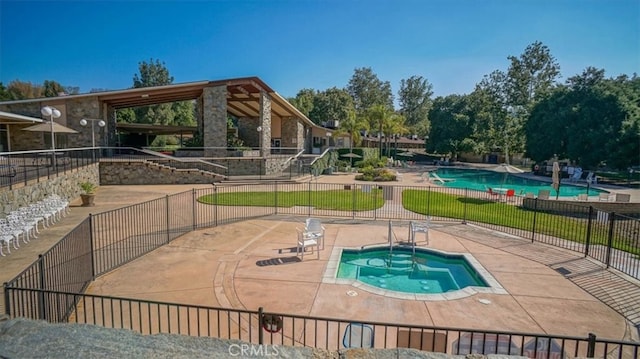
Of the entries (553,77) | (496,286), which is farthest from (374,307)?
(553,77)

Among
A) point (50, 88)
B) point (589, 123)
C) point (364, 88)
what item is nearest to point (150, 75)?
point (50, 88)

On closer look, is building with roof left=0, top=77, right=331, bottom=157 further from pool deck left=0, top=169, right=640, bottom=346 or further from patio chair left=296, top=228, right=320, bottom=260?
patio chair left=296, top=228, right=320, bottom=260

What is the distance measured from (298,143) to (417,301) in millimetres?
32883

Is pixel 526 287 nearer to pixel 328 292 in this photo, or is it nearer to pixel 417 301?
pixel 417 301

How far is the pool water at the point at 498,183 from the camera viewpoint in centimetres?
2647

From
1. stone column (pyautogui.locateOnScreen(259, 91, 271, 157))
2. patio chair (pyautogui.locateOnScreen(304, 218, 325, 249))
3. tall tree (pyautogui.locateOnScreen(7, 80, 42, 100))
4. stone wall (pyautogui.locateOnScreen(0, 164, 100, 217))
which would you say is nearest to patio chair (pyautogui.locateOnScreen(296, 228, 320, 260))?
patio chair (pyautogui.locateOnScreen(304, 218, 325, 249))

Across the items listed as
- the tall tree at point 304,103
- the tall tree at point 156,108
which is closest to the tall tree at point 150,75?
the tall tree at point 156,108

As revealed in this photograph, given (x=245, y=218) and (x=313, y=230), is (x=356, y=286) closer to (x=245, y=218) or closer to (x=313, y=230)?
(x=313, y=230)

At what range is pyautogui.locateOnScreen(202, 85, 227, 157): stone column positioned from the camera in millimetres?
26736

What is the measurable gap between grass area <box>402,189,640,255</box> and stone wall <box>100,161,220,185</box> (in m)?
14.2

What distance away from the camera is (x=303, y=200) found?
1783 centimetres

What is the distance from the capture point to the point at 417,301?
6723 mm

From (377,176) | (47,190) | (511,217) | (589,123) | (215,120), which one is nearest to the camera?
(47,190)

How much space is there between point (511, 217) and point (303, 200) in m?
9.59
